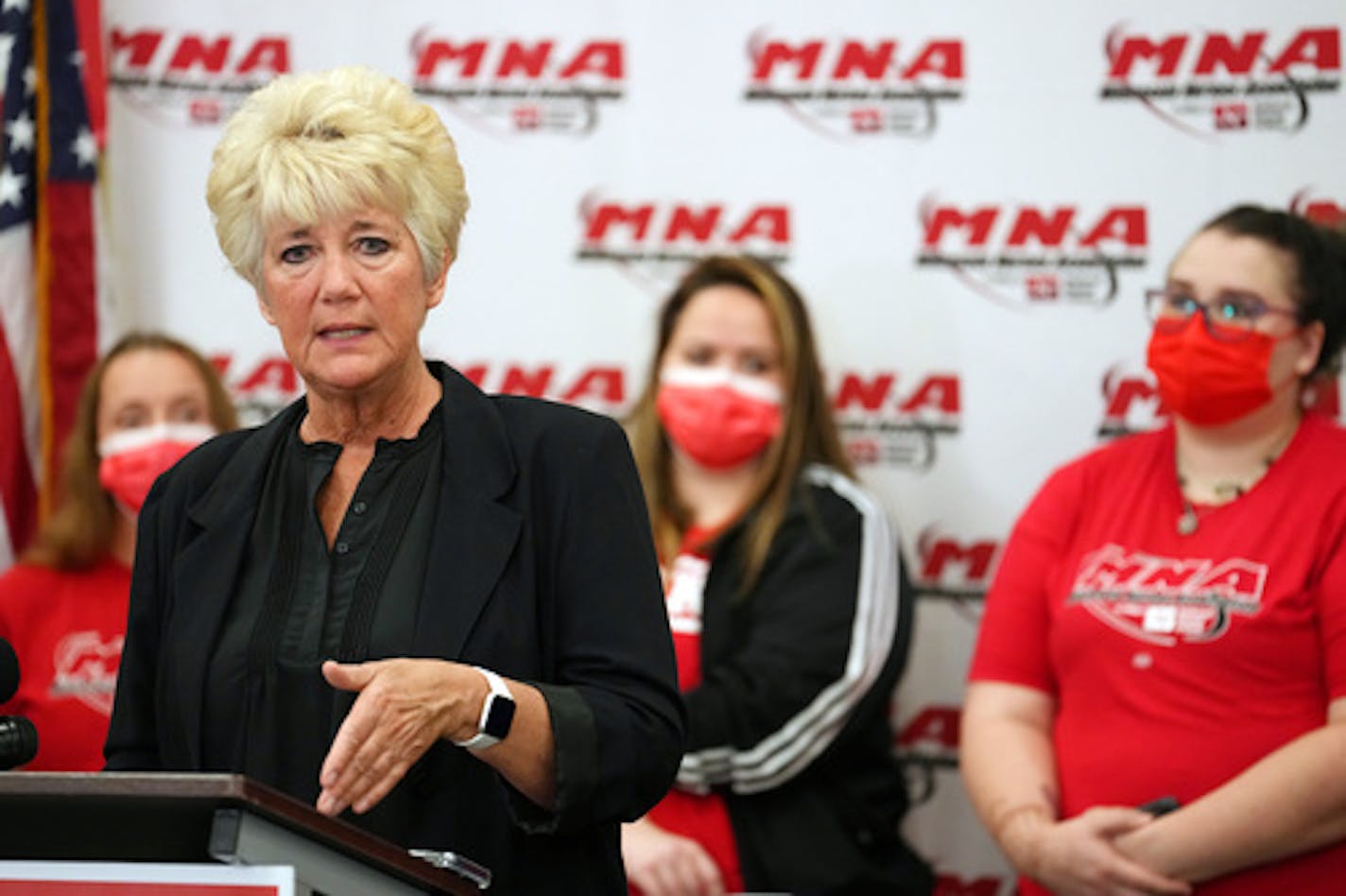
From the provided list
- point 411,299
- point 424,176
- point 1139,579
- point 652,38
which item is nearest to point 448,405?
point 411,299

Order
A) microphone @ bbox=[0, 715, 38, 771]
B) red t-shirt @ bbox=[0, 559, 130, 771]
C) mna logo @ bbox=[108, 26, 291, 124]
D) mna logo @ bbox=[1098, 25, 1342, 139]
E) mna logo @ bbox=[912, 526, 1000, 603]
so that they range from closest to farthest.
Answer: microphone @ bbox=[0, 715, 38, 771] < red t-shirt @ bbox=[0, 559, 130, 771] < mna logo @ bbox=[1098, 25, 1342, 139] < mna logo @ bbox=[912, 526, 1000, 603] < mna logo @ bbox=[108, 26, 291, 124]

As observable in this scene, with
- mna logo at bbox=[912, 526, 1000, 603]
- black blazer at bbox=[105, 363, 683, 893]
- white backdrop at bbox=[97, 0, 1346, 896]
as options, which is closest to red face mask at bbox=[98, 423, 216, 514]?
white backdrop at bbox=[97, 0, 1346, 896]

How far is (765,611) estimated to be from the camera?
3.67 metres

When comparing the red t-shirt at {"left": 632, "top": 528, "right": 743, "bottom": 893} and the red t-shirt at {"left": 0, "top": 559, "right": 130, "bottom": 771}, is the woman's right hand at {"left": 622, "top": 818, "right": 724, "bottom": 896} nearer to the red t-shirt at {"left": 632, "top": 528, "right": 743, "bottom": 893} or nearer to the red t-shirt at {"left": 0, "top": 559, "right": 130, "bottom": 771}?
the red t-shirt at {"left": 632, "top": 528, "right": 743, "bottom": 893}

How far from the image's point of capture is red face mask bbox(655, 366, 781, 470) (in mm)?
3840

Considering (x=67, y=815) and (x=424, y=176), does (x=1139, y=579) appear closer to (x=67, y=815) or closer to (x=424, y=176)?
(x=424, y=176)

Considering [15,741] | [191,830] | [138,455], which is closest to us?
[191,830]

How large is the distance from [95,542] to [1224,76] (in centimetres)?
255

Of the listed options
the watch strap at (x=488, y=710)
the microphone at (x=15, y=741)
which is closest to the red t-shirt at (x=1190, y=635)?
the watch strap at (x=488, y=710)

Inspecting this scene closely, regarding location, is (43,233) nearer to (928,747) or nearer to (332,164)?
(928,747)

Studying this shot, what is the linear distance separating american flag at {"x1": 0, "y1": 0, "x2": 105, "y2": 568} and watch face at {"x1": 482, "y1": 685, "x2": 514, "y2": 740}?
9.04ft

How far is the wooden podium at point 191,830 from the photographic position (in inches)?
58.5

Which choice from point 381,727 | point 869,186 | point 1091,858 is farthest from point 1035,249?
point 381,727

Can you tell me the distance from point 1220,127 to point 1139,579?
1.24 metres
